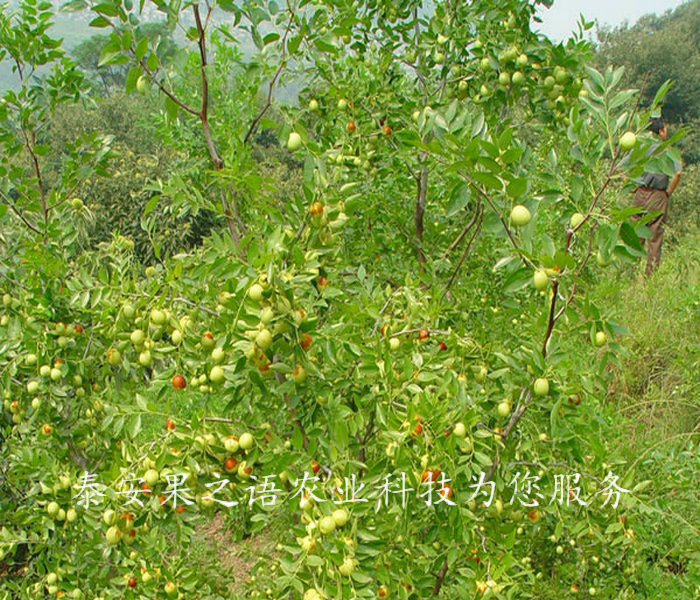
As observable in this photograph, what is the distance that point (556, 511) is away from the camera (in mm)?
1739

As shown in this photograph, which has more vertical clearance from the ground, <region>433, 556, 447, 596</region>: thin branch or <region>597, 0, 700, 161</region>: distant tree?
<region>597, 0, 700, 161</region>: distant tree

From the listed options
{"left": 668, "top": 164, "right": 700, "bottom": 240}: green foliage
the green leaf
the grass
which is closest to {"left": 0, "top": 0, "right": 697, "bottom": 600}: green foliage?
the green leaf

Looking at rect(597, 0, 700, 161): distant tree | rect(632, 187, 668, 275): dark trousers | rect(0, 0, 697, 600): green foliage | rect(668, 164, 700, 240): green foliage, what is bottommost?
rect(0, 0, 697, 600): green foliage

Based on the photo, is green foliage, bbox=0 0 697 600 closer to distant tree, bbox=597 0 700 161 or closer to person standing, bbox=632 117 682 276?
person standing, bbox=632 117 682 276

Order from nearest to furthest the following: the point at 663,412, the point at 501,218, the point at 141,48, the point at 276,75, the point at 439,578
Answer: the point at 501,218
the point at 141,48
the point at 276,75
the point at 439,578
the point at 663,412

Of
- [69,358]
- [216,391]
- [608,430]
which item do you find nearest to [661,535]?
[608,430]

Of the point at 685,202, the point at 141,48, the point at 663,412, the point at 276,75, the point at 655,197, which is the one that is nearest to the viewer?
the point at 141,48

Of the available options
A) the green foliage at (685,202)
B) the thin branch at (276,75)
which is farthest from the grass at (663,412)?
the green foliage at (685,202)

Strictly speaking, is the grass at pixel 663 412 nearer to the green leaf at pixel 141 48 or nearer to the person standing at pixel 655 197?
the person standing at pixel 655 197

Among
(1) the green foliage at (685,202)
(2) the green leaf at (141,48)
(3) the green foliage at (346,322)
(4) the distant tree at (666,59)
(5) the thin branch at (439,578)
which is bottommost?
(5) the thin branch at (439,578)

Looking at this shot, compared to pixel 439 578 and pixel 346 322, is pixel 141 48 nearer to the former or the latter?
pixel 346 322

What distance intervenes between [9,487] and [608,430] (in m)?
2.87

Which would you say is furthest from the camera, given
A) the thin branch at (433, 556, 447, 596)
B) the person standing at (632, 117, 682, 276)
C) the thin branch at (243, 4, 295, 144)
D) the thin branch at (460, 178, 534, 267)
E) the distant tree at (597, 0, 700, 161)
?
the distant tree at (597, 0, 700, 161)

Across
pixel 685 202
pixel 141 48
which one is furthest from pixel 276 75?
pixel 685 202
